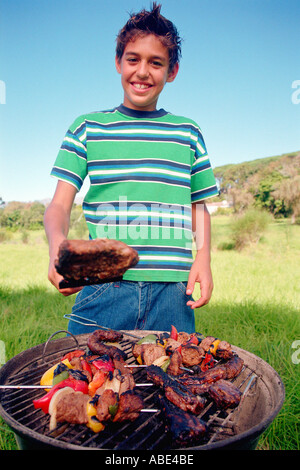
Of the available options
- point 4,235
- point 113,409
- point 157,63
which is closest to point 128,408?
point 113,409

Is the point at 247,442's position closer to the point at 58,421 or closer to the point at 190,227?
the point at 58,421

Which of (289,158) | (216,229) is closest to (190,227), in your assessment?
(216,229)

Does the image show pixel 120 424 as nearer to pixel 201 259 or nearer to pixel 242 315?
pixel 201 259

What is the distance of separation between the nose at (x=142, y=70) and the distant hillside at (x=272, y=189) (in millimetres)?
13129

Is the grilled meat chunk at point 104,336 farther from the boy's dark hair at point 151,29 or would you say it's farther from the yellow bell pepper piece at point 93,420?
the boy's dark hair at point 151,29

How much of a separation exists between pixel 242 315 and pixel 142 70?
3.79 m

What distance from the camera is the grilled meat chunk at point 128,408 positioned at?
5.34 ft

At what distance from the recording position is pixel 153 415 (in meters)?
1.71

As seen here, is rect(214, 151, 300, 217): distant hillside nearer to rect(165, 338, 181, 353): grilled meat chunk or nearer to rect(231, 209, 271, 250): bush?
rect(231, 209, 271, 250): bush

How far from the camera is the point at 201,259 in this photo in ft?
8.41

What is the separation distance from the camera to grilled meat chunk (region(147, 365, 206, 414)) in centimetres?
171

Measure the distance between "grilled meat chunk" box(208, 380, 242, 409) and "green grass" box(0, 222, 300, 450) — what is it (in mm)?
1292

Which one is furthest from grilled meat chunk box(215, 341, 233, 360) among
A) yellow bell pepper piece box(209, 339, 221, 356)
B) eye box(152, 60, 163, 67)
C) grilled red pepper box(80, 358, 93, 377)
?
eye box(152, 60, 163, 67)

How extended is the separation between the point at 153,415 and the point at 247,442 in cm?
47
